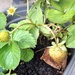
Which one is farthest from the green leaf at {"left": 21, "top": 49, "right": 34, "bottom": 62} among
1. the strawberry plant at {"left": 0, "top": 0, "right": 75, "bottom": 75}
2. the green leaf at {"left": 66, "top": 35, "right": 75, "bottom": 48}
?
the green leaf at {"left": 66, "top": 35, "right": 75, "bottom": 48}

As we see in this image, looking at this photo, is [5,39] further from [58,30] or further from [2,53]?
[58,30]

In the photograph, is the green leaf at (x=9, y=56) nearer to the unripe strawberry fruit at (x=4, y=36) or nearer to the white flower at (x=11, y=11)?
the unripe strawberry fruit at (x=4, y=36)

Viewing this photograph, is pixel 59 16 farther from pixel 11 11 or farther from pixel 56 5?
pixel 11 11

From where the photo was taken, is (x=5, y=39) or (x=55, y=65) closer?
(x=5, y=39)

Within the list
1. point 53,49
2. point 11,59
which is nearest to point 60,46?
point 53,49

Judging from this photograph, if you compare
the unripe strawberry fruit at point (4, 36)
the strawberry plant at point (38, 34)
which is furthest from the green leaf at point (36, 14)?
the unripe strawberry fruit at point (4, 36)

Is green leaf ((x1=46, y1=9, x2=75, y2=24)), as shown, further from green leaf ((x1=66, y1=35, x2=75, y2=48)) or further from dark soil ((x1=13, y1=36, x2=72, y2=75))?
dark soil ((x1=13, y1=36, x2=72, y2=75))

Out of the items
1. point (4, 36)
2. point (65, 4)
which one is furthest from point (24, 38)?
point (65, 4)
